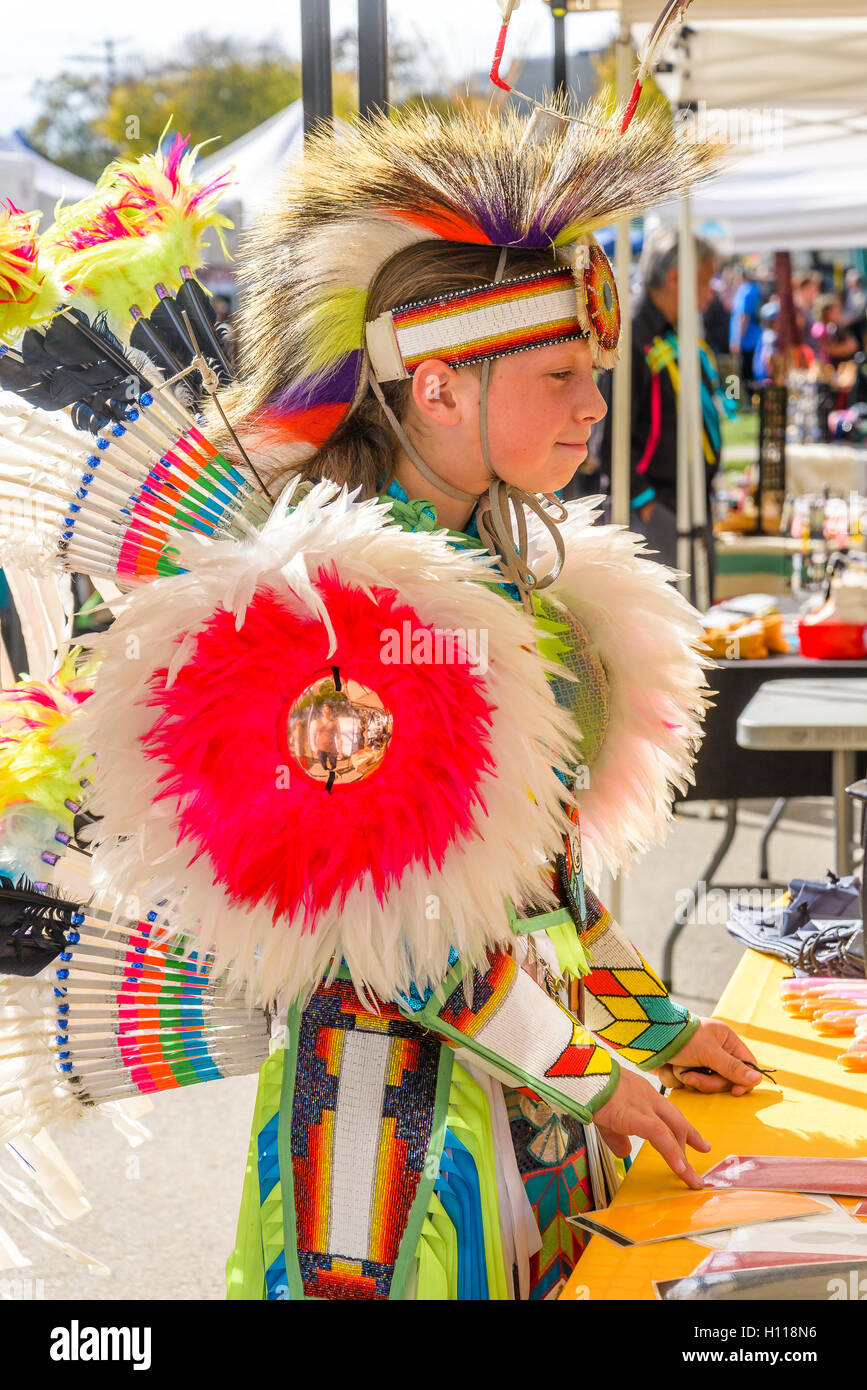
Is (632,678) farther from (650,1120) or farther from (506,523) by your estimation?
(650,1120)

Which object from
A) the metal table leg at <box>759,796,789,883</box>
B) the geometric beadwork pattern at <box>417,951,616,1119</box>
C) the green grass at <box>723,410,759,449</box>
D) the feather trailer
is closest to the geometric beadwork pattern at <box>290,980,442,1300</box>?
the geometric beadwork pattern at <box>417,951,616,1119</box>

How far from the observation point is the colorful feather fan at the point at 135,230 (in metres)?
1.32

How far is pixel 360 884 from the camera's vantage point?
3.62 ft

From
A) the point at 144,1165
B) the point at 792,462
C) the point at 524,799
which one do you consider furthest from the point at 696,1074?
the point at 792,462

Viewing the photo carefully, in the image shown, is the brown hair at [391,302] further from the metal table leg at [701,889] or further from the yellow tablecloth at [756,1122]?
the metal table leg at [701,889]

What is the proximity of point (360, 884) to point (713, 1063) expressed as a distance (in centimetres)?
60

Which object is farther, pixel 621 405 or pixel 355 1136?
pixel 621 405

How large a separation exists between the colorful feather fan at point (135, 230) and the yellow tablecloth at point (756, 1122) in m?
0.99

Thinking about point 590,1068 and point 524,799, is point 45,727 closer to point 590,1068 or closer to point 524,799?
point 524,799

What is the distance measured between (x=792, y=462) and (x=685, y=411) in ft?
13.6

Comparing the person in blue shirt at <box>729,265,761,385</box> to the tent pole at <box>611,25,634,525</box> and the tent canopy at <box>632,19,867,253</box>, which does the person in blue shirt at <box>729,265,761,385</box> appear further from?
the tent pole at <box>611,25,634,525</box>

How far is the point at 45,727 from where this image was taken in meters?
1.34

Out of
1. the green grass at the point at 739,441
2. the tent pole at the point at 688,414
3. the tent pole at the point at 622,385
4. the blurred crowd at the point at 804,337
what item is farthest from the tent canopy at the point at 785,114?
the green grass at the point at 739,441

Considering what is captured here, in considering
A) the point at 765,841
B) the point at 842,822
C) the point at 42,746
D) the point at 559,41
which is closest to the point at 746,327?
the point at 765,841
